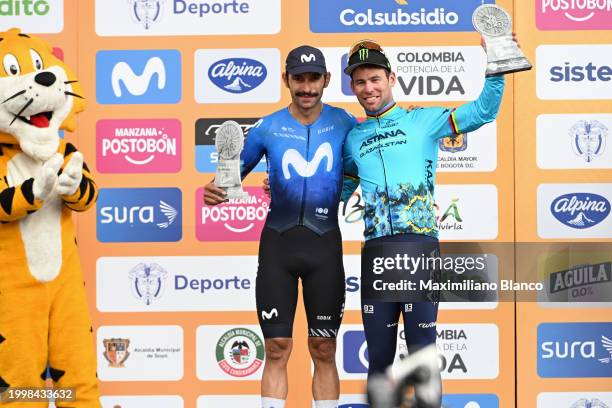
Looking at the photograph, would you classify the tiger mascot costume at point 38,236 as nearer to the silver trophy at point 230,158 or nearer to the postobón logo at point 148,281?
the silver trophy at point 230,158

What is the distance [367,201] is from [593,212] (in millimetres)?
1298

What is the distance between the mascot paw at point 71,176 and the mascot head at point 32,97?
125mm

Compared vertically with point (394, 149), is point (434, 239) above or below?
below

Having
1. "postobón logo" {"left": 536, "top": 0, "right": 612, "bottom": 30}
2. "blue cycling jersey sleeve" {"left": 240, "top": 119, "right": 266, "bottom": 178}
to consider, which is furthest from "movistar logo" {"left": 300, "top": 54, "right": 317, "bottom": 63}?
"postobón logo" {"left": 536, "top": 0, "right": 612, "bottom": 30}

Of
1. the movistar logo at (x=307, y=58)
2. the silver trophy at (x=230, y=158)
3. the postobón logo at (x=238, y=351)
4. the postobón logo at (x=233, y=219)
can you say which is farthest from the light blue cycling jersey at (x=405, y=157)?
the postobón logo at (x=238, y=351)

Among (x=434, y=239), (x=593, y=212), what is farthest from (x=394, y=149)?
(x=593, y=212)

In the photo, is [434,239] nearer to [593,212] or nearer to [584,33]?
[593,212]

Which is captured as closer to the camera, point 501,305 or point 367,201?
point 367,201

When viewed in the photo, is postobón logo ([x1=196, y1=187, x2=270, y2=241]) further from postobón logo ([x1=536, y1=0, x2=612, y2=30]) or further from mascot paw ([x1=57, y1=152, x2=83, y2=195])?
postobón logo ([x1=536, y1=0, x2=612, y2=30])

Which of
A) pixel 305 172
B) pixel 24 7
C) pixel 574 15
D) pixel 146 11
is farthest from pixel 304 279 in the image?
pixel 24 7

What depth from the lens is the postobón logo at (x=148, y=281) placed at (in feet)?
13.0

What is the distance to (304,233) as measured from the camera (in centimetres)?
329

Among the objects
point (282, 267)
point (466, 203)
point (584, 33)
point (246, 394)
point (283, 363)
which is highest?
point (584, 33)

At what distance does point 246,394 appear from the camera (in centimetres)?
397
